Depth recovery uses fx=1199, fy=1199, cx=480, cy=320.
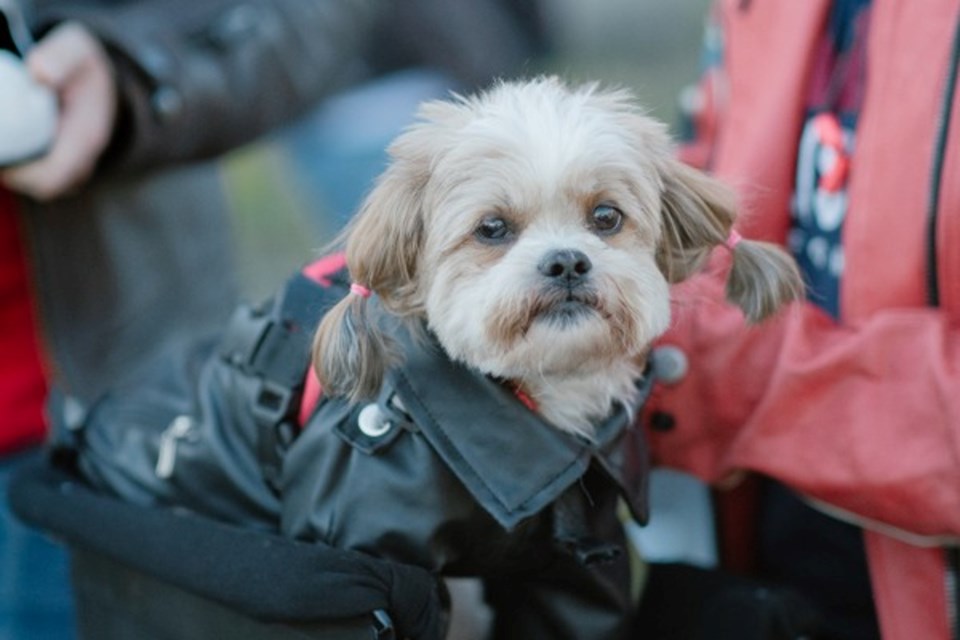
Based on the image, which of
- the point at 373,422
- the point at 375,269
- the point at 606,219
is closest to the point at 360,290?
the point at 375,269

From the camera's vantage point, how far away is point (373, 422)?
60.3 inches

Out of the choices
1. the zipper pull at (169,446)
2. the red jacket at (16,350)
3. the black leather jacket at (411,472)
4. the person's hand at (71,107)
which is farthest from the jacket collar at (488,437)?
the red jacket at (16,350)

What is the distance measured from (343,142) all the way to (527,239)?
3.32 m

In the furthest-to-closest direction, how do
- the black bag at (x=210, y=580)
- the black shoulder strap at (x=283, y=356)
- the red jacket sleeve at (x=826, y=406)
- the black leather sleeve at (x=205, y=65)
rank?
the black leather sleeve at (x=205, y=65) < the black shoulder strap at (x=283, y=356) < the red jacket sleeve at (x=826, y=406) < the black bag at (x=210, y=580)

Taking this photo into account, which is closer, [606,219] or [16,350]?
[606,219]

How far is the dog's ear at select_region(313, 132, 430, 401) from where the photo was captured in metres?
1.48

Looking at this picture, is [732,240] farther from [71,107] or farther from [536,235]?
[71,107]

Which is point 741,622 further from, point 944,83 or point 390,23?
point 390,23

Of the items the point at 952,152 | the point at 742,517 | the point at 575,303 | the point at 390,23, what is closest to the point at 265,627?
the point at 575,303

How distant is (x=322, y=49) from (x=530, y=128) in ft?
3.30

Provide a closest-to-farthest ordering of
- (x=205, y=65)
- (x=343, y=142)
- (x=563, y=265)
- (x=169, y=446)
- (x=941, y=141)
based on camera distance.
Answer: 1. (x=563, y=265)
2. (x=941, y=141)
3. (x=169, y=446)
4. (x=205, y=65)
5. (x=343, y=142)

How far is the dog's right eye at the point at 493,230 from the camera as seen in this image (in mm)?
1506

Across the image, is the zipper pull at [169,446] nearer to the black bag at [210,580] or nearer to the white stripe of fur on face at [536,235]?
the black bag at [210,580]

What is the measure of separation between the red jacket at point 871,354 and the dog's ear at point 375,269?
44 centimetres
